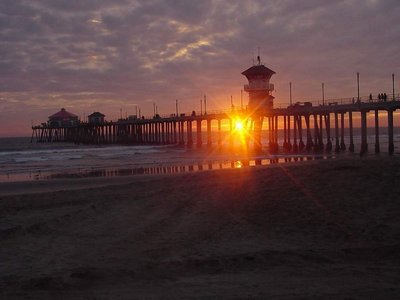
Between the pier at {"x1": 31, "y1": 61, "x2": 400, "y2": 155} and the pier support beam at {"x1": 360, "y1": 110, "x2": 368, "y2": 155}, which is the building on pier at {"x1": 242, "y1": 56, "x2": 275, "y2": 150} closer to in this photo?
the pier at {"x1": 31, "y1": 61, "x2": 400, "y2": 155}

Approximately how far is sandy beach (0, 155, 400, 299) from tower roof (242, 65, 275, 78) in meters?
34.6

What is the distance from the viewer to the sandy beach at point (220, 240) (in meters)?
5.76

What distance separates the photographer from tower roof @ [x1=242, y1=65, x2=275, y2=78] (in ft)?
153

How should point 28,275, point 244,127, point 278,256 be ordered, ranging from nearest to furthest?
point 28,275
point 278,256
point 244,127

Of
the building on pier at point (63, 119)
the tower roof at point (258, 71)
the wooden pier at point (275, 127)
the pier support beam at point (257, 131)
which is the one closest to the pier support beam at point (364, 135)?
the wooden pier at point (275, 127)

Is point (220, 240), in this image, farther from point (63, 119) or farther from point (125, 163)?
point (63, 119)

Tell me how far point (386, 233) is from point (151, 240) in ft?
13.2

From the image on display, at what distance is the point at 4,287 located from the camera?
19.5 ft

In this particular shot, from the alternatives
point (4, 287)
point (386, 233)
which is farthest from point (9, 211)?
point (386, 233)

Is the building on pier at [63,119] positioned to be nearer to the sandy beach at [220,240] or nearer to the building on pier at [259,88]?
the building on pier at [259,88]

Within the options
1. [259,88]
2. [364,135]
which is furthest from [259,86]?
[364,135]

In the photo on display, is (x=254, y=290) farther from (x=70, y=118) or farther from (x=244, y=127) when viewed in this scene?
(x=70, y=118)

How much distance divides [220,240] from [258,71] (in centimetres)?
4023

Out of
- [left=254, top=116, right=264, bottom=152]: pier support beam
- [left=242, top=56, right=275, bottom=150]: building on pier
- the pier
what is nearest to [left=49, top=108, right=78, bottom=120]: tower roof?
the pier
